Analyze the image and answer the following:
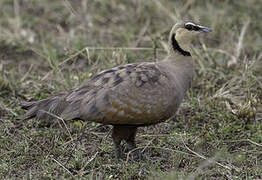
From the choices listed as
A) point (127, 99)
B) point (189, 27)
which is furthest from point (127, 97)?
point (189, 27)

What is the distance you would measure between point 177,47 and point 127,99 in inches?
37.8

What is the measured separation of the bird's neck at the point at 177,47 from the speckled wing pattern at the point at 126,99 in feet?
1.49

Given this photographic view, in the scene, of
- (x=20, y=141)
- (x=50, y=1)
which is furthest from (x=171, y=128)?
(x=50, y=1)

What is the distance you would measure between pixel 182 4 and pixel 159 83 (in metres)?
4.52

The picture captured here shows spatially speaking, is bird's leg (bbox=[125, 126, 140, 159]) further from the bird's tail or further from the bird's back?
the bird's tail

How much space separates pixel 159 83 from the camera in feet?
14.7

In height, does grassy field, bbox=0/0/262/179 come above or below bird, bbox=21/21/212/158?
below

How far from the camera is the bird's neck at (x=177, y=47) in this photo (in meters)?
4.95

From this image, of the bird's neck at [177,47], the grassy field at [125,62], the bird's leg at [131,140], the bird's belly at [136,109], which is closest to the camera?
the bird's belly at [136,109]

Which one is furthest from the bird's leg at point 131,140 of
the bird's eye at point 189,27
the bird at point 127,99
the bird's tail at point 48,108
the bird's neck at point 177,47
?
the bird's eye at point 189,27

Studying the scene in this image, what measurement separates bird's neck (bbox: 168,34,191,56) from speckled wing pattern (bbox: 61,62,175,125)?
0.45m

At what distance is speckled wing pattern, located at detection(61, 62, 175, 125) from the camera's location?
14.2 ft

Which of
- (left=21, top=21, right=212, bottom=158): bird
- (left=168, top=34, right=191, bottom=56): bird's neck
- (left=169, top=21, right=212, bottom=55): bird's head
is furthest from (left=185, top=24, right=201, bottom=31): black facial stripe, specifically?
(left=21, top=21, right=212, bottom=158): bird

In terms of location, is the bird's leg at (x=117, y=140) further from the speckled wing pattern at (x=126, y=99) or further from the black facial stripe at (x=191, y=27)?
the black facial stripe at (x=191, y=27)
